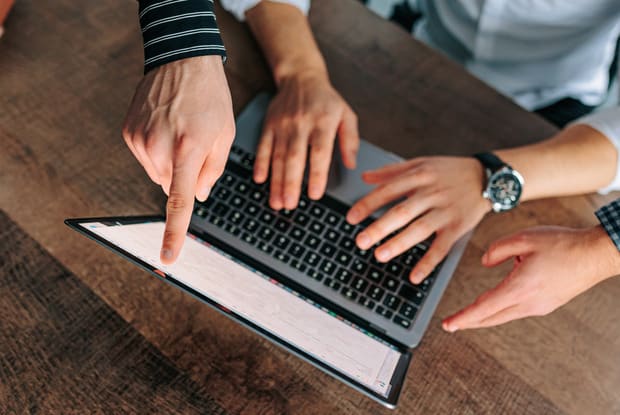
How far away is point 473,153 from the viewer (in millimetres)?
876

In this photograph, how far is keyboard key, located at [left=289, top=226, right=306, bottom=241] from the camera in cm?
75

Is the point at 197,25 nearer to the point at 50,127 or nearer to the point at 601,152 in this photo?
the point at 50,127

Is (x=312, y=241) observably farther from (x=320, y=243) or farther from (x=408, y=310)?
(x=408, y=310)

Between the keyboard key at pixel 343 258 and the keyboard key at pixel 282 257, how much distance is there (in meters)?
0.07

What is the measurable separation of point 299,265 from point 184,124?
26cm

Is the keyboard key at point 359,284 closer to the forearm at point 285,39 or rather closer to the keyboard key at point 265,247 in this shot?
the keyboard key at point 265,247

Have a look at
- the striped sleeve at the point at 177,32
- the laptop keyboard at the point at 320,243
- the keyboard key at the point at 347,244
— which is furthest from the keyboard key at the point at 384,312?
the striped sleeve at the point at 177,32

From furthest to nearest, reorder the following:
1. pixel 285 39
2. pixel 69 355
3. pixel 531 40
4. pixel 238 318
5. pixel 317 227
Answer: pixel 531 40
pixel 285 39
pixel 317 227
pixel 69 355
pixel 238 318

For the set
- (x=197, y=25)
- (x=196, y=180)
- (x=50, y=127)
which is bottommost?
(x=50, y=127)

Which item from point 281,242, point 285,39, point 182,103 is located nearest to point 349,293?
point 281,242

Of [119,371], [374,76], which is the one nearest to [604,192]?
[374,76]

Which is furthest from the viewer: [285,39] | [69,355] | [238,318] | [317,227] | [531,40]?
[531,40]

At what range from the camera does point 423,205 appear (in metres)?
0.78

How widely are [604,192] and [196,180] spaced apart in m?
0.69
